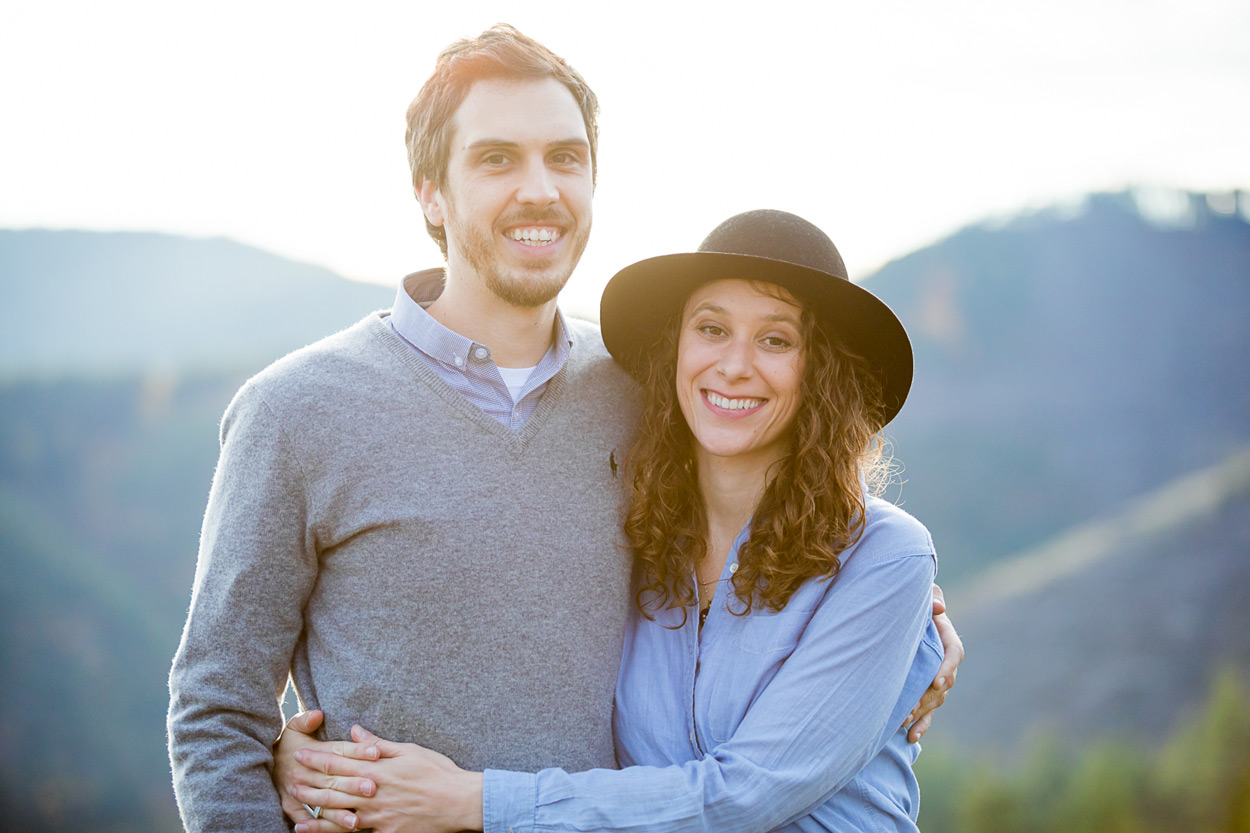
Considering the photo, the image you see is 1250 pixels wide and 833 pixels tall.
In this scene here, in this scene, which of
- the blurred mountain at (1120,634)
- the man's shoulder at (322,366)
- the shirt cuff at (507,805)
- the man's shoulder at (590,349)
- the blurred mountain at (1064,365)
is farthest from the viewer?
the blurred mountain at (1064,365)

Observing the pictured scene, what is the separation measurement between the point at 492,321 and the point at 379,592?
0.70 meters

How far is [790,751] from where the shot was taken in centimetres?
183

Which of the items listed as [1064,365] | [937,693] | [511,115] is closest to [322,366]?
[511,115]

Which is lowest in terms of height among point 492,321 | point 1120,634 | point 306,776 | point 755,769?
point 1120,634

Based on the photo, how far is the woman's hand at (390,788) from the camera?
1.79 m

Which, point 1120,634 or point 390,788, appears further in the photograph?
point 1120,634

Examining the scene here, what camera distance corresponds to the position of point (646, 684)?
2.10 metres

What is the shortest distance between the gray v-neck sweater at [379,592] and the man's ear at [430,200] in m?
0.49

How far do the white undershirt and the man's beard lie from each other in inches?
6.3

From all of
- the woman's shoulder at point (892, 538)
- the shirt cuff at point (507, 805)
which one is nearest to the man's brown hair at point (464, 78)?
the woman's shoulder at point (892, 538)

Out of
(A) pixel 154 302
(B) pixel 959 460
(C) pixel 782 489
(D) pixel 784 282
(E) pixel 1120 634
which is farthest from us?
(B) pixel 959 460

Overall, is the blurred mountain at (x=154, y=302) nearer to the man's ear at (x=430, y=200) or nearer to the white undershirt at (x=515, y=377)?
the man's ear at (x=430, y=200)

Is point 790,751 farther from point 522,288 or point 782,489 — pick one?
point 522,288

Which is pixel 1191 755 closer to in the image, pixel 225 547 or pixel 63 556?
pixel 225 547
